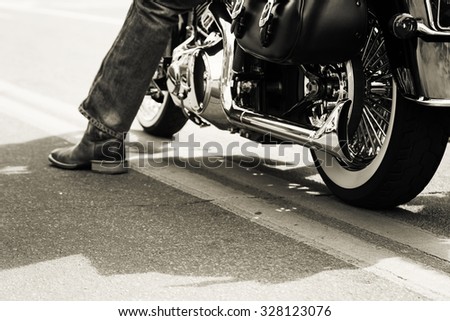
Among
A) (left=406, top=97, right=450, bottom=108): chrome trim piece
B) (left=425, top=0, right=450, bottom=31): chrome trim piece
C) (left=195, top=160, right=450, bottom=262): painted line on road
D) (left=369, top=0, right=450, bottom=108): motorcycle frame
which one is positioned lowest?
(left=195, top=160, right=450, bottom=262): painted line on road

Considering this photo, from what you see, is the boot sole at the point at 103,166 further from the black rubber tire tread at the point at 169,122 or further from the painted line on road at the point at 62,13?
the painted line on road at the point at 62,13

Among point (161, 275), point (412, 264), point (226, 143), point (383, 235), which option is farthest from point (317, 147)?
point (226, 143)

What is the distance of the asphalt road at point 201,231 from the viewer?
140 inches

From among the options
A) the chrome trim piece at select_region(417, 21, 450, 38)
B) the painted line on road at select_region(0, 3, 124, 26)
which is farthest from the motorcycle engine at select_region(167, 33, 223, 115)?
the painted line on road at select_region(0, 3, 124, 26)

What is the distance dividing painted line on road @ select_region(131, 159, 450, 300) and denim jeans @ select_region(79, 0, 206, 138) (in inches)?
13.5

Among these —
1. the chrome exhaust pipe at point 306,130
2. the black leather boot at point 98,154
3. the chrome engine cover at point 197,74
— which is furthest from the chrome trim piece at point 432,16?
the black leather boot at point 98,154

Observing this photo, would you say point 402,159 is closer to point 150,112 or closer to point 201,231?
point 201,231

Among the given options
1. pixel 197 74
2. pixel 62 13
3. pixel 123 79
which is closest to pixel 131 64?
pixel 123 79

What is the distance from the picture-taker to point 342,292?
350 cm

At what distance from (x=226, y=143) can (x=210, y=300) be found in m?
2.76

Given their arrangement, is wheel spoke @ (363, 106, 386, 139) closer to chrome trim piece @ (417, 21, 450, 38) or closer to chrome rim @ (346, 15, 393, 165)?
chrome rim @ (346, 15, 393, 165)

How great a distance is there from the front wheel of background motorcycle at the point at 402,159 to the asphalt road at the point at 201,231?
105 millimetres

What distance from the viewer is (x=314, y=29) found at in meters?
4.06

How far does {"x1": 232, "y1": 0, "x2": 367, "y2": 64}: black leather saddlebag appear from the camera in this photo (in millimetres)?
4051
